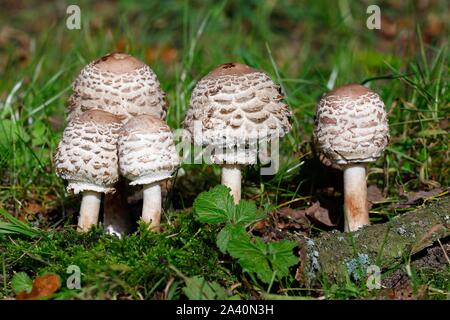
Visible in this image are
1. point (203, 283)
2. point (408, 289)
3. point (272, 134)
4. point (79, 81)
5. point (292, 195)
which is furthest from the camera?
point (292, 195)

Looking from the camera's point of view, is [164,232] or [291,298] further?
[164,232]

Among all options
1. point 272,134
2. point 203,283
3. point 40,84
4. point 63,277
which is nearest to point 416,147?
point 272,134

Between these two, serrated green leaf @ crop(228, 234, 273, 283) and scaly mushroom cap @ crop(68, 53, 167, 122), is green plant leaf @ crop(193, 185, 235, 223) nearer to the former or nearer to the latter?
serrated green leaf @ crop(228, 234, 273, 283)

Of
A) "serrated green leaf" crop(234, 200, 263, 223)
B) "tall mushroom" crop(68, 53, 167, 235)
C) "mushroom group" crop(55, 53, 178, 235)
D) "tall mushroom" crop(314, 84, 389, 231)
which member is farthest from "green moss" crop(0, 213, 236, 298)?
"tall mushroom" crop(314, 84, 389, 231)

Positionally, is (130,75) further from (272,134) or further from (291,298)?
(291,298)

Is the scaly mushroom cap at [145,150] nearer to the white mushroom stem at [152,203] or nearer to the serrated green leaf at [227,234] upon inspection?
the white mushroom stem at [152,203]

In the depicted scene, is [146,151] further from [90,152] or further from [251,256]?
[251,256]

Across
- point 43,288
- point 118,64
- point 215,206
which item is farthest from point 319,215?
point 43,288

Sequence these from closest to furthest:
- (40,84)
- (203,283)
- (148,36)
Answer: (203,283), (40,84), (148,36)

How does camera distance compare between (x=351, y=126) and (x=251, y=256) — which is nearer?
(x=251, y=256)
